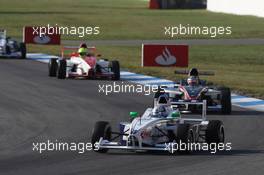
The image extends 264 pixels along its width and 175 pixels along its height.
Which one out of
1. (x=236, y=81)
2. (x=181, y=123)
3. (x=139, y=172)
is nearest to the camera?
(x=139, y=172)

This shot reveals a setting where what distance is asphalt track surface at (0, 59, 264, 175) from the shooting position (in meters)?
15.4

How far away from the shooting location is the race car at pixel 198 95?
2308 centimetres

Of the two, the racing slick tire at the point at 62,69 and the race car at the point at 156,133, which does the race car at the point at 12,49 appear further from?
the race car at the point at 156,133

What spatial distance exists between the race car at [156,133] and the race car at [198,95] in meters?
4.74

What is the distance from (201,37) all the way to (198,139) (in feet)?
132

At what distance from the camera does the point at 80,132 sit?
19859 millimetres

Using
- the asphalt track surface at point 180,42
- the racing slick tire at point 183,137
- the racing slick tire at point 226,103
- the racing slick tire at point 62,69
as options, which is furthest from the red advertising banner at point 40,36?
the racing slick tire at point 183,137

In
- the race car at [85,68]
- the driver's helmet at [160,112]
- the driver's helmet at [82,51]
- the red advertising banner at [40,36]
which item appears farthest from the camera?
the red advertising banner at [40,36]

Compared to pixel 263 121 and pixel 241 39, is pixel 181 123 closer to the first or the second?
pixel 263 121

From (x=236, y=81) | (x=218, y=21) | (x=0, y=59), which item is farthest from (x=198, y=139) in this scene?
(x=218, y=21)

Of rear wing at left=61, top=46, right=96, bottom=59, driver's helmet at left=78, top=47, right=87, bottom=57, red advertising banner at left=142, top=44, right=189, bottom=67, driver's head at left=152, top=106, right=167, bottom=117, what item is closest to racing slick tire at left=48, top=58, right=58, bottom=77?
rear wing at left=61, top=46, right=96, bottom=59

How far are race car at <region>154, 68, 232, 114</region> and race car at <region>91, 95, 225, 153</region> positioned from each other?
187 inches

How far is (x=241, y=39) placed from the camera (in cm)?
5616

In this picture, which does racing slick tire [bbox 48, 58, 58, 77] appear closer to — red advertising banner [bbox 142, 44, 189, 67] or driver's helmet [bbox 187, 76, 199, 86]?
red advertising banner [bbox 142, 44, 189, 67]
